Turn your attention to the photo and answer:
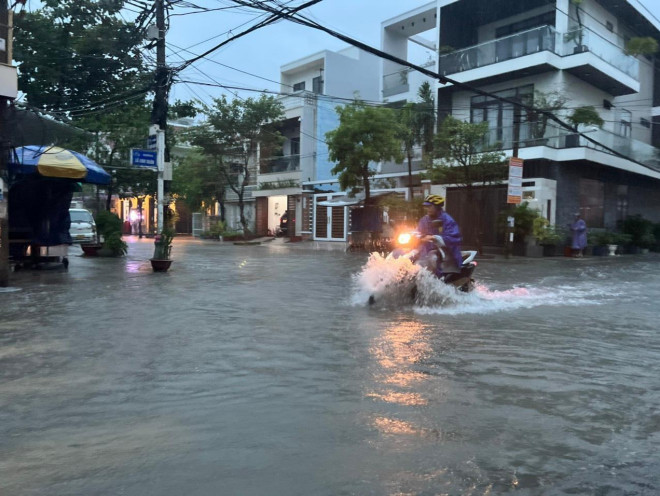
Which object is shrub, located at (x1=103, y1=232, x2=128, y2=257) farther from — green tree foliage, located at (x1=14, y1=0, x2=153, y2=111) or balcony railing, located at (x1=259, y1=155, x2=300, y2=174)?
balcony railing, located at (x1=259, y1=155, x2=300, y2=174)

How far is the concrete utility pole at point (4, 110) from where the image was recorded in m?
10.2

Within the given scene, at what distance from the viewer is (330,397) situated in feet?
13.9

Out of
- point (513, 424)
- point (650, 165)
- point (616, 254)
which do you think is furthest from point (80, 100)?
point (650, 165)

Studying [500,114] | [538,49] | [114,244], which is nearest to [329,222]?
[500,114]

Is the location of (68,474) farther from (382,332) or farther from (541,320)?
(541,320)

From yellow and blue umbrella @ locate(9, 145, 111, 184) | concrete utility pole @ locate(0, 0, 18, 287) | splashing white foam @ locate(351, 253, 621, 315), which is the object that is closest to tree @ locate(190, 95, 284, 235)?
yellow and blue umbrella @ locate(9, 145, 111, 184)

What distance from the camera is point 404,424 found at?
12.0ft

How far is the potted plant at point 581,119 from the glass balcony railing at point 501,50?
2660 millimetres

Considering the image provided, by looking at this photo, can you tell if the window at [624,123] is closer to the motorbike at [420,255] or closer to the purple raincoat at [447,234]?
the purple raincoat at [447,234]

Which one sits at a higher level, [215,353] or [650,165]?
[650,165]

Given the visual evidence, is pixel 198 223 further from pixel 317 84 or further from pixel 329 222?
pixel 317 84

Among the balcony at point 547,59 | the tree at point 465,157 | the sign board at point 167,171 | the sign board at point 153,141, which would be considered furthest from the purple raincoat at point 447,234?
the balcony at point 547,59

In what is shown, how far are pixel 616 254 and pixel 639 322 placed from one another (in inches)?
744

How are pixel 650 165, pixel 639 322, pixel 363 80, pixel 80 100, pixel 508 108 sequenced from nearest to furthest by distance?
pixel 639 322
pixel 80 100
pixel 508 108
pixel 650 165
pixel 363 80
